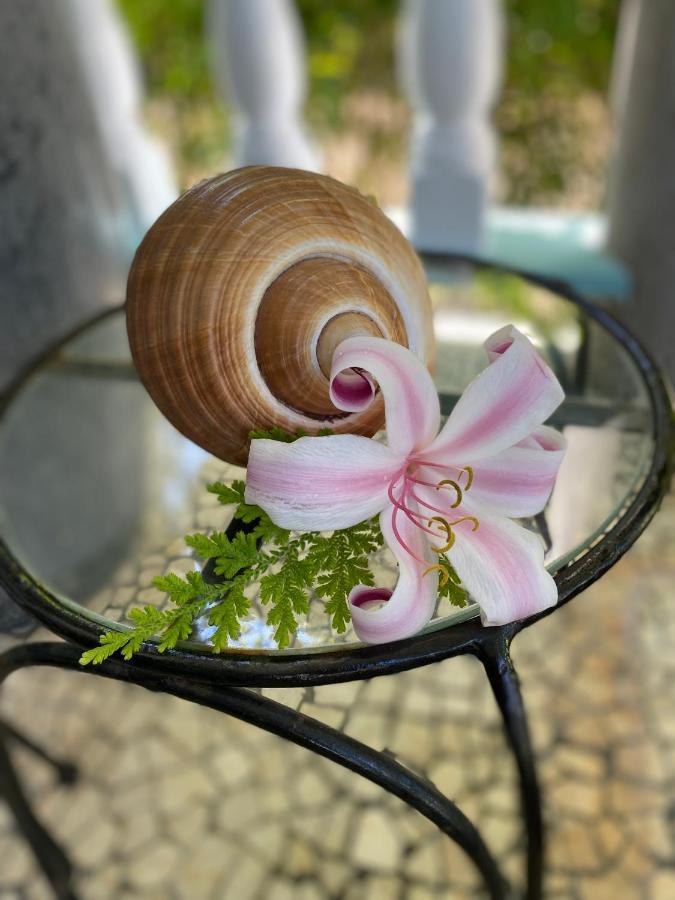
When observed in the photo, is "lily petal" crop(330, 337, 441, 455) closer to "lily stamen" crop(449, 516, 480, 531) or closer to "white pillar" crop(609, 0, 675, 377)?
"lily stamen" crop(449, 516, 480, 531)

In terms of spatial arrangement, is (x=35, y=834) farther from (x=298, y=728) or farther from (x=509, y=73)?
(x=509, y=73)

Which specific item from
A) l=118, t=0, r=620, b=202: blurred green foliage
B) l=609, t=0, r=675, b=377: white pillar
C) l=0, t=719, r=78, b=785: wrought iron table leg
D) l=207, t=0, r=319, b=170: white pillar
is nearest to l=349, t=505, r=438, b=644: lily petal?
l=0, t=719, r=78, b=785: wrought iron table leg

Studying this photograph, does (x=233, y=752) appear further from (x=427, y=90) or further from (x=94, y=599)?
(x=427, y=90)

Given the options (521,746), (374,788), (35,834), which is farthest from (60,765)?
(521,746)

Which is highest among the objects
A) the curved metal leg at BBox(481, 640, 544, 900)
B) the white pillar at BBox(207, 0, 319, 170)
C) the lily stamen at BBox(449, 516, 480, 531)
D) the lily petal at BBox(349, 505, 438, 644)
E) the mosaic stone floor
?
the white pillar at BBox(207, 0, 319, 170)

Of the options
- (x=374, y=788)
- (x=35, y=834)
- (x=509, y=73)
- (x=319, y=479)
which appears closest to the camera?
(x=319, y=479)

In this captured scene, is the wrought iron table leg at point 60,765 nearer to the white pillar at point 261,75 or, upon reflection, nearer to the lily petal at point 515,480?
the lily petal at point 515,480

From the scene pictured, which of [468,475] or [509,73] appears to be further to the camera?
[509,73]
